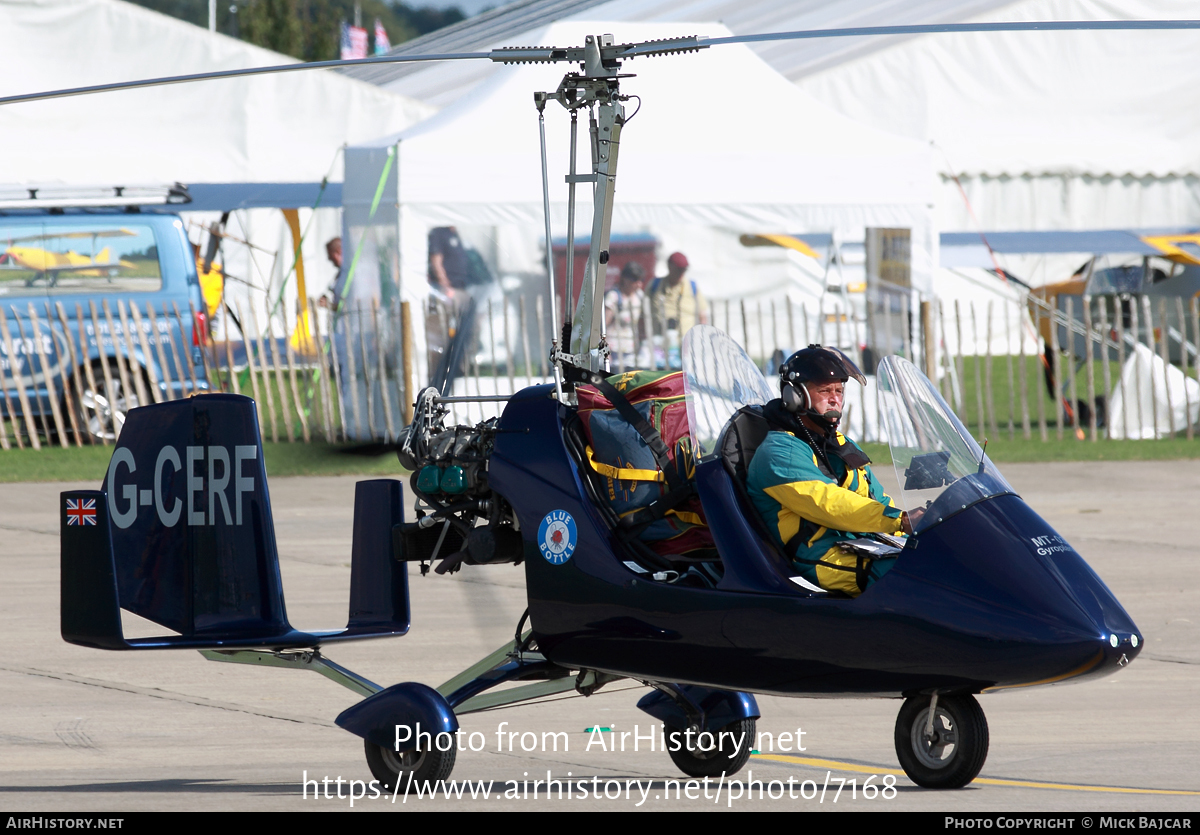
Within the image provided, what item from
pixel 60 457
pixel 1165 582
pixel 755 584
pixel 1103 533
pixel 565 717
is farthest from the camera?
pixel 60 457

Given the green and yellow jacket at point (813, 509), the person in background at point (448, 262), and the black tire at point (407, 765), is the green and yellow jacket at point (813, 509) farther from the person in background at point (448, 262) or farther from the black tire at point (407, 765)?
the person in background at point (448, 262)

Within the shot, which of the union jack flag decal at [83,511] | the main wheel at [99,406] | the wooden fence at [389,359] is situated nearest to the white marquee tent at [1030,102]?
the wooden fence at [389,359]

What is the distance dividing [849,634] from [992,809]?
64 centimetres

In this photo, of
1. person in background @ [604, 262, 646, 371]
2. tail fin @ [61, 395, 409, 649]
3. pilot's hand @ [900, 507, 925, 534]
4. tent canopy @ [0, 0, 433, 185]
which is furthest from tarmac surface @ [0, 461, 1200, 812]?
tent canopy @ [0, 0, 433, 185]

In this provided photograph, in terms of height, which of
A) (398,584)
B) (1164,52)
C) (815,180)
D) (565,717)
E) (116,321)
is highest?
(1164,52)

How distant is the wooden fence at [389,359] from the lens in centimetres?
1445

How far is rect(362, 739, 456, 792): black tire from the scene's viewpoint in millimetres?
5172

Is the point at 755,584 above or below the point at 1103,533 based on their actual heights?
above

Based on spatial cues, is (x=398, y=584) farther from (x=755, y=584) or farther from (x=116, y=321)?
(x=116, y=321)

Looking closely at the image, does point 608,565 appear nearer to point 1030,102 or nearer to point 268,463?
point 268,463

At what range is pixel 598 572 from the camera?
513 centimetres

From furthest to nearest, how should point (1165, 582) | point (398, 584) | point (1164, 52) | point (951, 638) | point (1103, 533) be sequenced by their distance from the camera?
point (1164, 52), point (1103, 533), point (1165, 582), point (398, 584), point (951, 638)

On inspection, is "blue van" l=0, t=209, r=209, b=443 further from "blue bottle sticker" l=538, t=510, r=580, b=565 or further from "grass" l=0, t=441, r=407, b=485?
"blue bottle sticker" l=538, t=510, r=580, b=565

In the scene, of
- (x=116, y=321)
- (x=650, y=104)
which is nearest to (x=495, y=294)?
(x=650, y=104)
